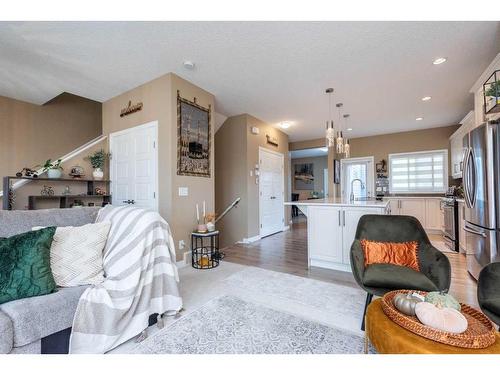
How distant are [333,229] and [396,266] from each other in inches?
47.7

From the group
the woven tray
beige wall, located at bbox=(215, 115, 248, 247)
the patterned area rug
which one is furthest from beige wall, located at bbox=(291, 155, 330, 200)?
the woven tray

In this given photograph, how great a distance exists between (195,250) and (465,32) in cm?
393

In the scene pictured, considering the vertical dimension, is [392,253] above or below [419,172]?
below

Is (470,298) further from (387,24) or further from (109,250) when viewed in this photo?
(109,250)

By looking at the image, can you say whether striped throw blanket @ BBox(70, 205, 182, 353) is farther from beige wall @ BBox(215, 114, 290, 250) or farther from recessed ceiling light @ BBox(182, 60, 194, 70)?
beige wall @ BBox(215, 114, 290, 250)

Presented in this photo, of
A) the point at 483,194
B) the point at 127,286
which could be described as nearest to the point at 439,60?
the point at 483,194

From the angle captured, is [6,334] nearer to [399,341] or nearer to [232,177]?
[399,341]

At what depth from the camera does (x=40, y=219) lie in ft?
5.74

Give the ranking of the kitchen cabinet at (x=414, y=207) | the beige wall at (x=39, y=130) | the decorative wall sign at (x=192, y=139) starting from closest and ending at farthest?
the decorative wall sign at (x=192, y=139) < the beige wall at (x=39, y=130) < the kitchen cabinet at (x=414, y=207)

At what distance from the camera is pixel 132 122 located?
3.56 meters

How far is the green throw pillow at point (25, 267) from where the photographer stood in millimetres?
1285

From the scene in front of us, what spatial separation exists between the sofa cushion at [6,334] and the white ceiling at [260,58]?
2410 millimetres

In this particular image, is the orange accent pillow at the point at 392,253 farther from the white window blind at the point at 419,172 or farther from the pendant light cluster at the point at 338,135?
the white window blind at the point at 419,172

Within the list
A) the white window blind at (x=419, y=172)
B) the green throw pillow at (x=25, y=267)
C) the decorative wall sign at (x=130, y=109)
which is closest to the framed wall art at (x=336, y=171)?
the white window blind at (x=419, y=172)
